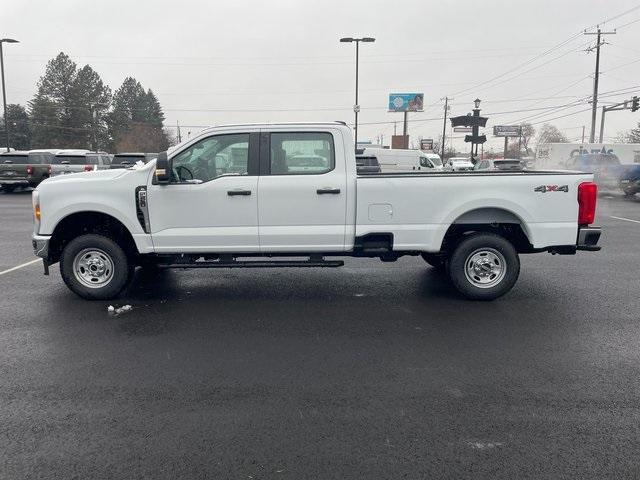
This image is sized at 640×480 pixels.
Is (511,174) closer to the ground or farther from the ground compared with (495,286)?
farther from the ground

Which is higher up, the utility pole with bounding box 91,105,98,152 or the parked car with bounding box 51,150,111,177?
the utility pole with bounding box 91,105,98,152

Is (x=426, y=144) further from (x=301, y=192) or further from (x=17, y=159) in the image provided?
(x=301, y=192)

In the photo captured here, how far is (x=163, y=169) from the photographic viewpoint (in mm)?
6148

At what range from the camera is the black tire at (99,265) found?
21.6ft

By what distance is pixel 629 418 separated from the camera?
3.72 metres

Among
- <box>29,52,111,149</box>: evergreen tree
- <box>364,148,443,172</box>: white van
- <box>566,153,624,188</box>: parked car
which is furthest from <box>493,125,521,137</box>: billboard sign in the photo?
<box>29,52,111,149</box>: evergreen tree

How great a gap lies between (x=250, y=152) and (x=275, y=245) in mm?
1129

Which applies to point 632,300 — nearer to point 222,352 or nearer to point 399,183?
point 399,183

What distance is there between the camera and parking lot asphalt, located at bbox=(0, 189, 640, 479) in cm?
324

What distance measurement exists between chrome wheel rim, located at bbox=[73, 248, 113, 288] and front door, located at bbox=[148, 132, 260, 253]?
2.34 feet

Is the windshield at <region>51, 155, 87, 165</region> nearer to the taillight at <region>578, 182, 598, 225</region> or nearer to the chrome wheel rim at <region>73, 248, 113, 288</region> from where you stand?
the chrome wheel rim at <region>73, 248, 113, 288</region>

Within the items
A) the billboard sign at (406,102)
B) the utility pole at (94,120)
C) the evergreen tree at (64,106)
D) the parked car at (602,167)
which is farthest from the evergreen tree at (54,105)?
the parked car at (602,167)

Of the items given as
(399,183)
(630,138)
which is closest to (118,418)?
(399,183)

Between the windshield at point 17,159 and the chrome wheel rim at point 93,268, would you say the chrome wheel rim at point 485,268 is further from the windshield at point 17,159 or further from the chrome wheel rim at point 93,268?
the windshield at point 17,159
